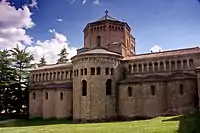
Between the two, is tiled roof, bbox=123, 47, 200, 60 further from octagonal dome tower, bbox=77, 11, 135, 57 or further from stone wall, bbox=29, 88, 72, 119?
stone wall, bbox=29, 88, 72, 119

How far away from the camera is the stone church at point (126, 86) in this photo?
108ft

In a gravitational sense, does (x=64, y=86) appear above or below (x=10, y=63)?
below

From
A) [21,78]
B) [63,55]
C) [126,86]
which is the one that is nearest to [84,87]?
[126,86]

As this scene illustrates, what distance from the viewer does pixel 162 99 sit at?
3400 centimetres

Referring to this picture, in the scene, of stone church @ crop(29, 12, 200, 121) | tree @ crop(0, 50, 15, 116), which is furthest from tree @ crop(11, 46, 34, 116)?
stone church @ crop(29, 12, 200, 121)

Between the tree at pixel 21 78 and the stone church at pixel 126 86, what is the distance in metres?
10.6

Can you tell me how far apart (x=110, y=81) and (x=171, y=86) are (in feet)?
27.1

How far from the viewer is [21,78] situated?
52.3 metres

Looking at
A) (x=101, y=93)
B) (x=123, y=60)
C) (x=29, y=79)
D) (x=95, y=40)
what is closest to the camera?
(x=101, y=93)

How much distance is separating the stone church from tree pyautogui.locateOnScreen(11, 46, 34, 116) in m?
10.6

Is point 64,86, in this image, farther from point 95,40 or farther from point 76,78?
point 95,40

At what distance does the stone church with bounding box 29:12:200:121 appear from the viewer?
3291 centimetres

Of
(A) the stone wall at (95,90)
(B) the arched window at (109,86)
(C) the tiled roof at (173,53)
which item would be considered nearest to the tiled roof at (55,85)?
(A) the stone wall at (95,90)

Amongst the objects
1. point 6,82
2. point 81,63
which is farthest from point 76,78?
point 6,82
